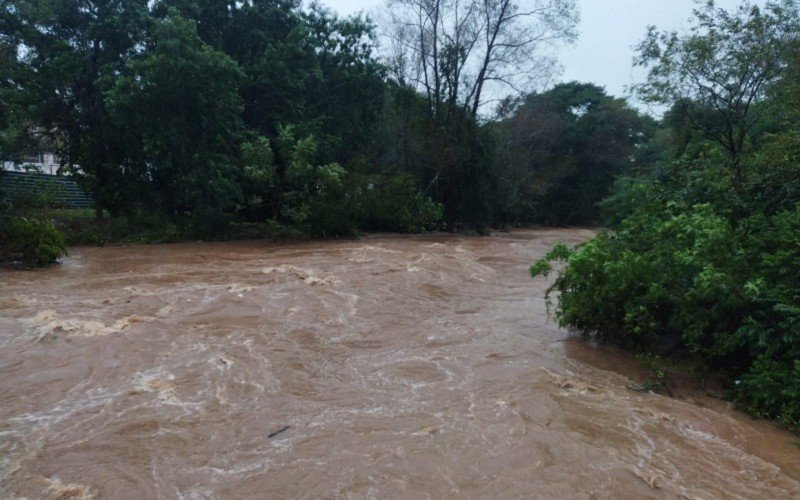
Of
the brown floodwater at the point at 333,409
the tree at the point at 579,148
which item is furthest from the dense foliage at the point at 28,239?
the tree at the point at 579,148

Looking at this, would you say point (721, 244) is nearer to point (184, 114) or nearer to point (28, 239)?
point (28, 239)

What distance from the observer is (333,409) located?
536cm

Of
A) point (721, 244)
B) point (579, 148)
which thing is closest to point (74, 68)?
point (721, 244)

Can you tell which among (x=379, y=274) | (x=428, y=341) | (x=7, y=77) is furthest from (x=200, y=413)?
(x=7, y=77)

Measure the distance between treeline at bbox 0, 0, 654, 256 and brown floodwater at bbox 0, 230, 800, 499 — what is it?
347 inches

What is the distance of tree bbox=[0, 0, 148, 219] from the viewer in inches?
655

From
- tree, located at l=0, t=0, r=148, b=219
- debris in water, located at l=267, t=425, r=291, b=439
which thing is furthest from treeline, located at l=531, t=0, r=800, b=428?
tree, located at l=0, t=0, r=148, b=219

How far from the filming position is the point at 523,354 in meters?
7.20

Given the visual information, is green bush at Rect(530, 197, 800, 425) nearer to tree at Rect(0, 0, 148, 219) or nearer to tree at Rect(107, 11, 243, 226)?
tree at Rect(107, 11, 243, 226)

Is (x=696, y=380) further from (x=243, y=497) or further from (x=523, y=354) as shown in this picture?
(x=243, y=497)

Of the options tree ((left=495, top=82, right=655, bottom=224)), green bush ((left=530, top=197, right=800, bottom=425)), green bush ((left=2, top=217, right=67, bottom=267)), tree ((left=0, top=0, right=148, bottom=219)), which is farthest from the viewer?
tree ((left=495, top=82, right=655, bottom=224))

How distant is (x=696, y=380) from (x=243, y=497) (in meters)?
5.24

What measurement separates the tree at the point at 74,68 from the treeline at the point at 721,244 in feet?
49.9

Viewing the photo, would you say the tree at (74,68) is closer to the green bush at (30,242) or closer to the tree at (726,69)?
the green bush at (30,242)
